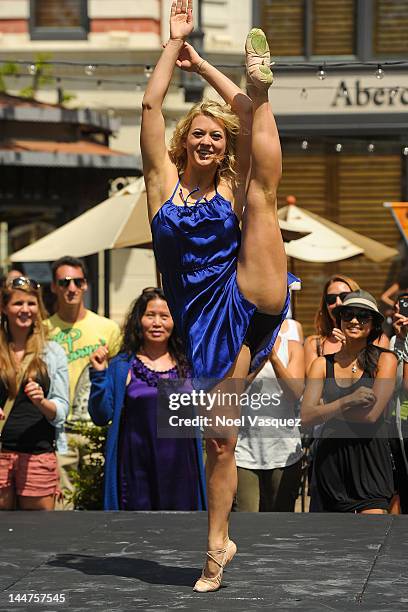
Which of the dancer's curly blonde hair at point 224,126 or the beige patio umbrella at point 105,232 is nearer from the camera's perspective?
A: the dancer's curly blonde hair at point 224,126

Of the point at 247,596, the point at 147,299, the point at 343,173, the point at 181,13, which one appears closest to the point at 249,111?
the point at 181,13

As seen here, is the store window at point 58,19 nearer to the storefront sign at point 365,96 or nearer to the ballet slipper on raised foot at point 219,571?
the storefront sign at point 365,96

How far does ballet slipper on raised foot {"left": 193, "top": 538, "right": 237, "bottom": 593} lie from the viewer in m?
4.82

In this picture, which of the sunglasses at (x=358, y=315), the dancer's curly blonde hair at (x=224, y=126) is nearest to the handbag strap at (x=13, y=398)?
the sunglasses at (x=358, y=315)

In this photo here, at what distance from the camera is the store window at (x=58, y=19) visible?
52.5ft

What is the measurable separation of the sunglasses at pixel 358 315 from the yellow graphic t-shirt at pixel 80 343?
180 cm

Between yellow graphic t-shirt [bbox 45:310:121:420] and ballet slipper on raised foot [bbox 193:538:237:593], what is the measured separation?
3.13m

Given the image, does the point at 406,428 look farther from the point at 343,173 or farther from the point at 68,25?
the point at 68,25

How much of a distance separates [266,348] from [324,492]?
1.92 meters

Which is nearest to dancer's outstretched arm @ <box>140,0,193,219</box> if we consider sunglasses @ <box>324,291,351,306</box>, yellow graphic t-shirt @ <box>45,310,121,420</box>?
sunglasses @ <box>324,291,351,306</box>

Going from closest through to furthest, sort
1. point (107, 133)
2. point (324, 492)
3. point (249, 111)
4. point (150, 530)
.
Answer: point (249, 111), point (150, 530), point (324, 492), point (107, 133)

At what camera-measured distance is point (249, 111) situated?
502 centimetres

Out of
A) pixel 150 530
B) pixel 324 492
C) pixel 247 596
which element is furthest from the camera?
pixel 324 492

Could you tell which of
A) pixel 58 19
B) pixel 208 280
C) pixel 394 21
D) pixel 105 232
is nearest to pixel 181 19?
pixel 208 280
